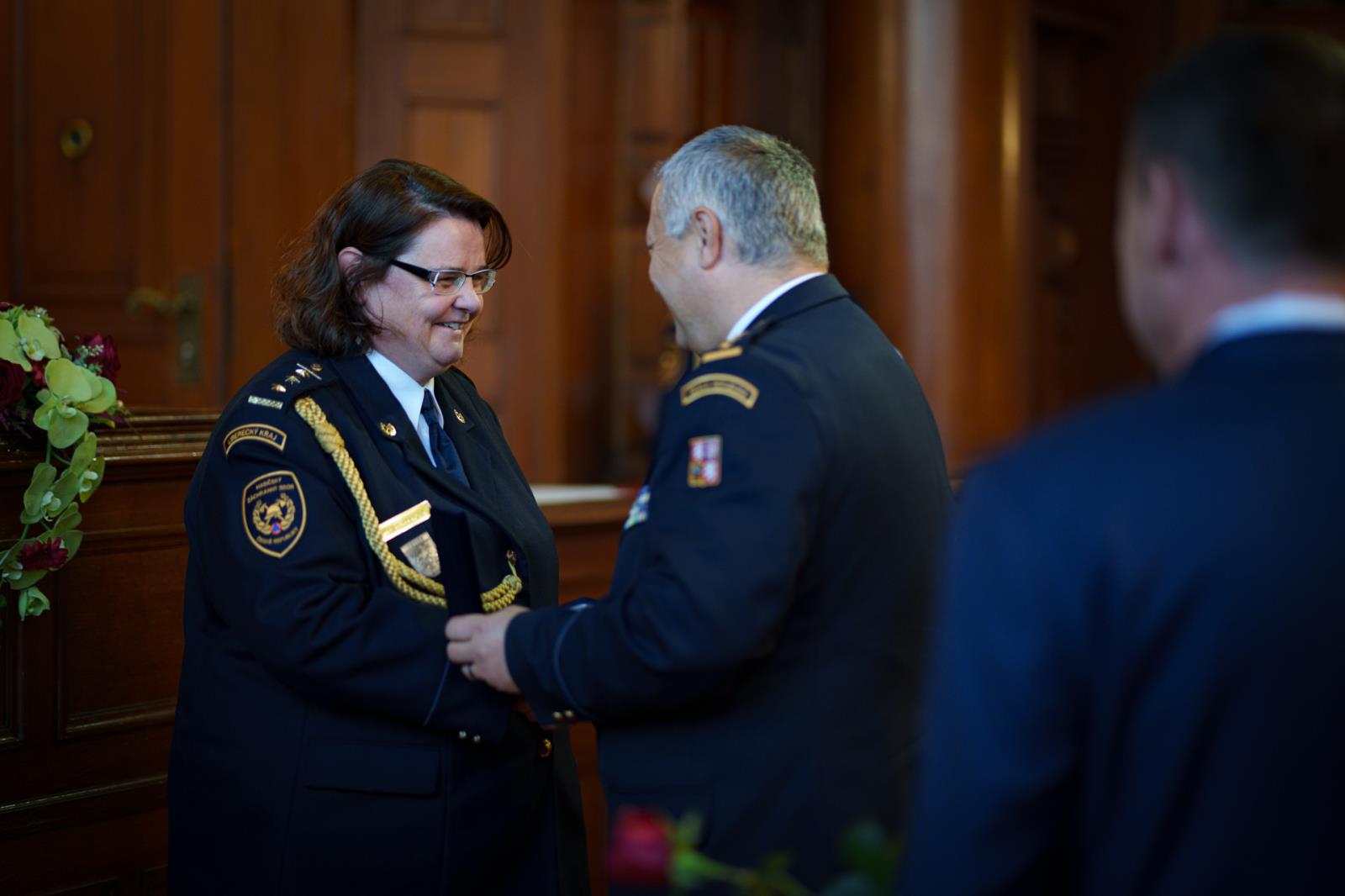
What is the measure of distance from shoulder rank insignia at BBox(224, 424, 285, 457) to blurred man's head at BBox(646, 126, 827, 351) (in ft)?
1.91

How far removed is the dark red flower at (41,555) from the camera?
76.6 inches

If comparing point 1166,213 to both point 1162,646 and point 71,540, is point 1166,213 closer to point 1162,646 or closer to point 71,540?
point 1162,646

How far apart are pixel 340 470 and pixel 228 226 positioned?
2.63 m

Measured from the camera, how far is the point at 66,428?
78.3 inches

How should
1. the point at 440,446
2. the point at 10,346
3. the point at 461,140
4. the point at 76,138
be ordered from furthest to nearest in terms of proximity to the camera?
1. the point at 461,140
2. the point at 76,138
3. the point at 440,446
4. the point at 10,346

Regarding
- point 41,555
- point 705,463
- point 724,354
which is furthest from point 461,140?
point 705,463

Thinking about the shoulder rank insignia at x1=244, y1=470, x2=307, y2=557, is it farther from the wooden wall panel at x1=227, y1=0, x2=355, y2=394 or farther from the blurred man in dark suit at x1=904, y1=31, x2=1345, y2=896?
the wooden wall panel at x1=227, y1=0, x2=355, y2=394

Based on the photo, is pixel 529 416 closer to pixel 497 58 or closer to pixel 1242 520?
pixel 497 58

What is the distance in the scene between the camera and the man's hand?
1645mm

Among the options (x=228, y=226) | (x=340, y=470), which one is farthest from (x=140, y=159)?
(x=340, y=470)

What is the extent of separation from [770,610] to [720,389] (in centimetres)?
25

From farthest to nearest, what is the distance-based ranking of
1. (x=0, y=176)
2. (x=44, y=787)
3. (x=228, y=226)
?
(x=228, y=226), (x=0, y=176), (x=44, y=787)

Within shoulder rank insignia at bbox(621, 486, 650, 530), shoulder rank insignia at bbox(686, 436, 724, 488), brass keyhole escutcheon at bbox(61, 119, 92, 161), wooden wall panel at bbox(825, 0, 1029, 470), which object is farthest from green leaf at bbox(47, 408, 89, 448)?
wooden wall panel at bbox(825, 0, 1029, 470)

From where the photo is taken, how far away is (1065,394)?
6.01 m
